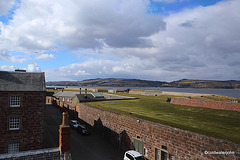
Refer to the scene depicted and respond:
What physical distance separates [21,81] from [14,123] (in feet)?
21.3

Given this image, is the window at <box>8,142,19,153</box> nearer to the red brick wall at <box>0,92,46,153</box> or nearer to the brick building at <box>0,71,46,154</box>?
the brick building at <box>0,71,46,154</box>

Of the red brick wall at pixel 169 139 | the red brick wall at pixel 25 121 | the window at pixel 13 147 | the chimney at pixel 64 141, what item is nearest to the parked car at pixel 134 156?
the red brick wall at pixel 169 139

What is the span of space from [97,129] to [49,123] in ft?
49.2

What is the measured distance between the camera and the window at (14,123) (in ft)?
73.0

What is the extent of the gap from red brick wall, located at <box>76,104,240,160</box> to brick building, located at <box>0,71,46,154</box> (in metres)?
11.8

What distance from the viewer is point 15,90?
22391mm

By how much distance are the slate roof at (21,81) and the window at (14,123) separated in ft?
14.6

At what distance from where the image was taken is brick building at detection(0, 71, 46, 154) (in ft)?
71.1

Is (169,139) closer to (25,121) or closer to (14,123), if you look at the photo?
(25,121)

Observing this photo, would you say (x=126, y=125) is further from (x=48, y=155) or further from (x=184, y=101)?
(x=184, y=101)

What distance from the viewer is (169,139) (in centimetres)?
1603

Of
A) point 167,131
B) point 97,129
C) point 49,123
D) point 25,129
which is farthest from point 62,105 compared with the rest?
point 167,131

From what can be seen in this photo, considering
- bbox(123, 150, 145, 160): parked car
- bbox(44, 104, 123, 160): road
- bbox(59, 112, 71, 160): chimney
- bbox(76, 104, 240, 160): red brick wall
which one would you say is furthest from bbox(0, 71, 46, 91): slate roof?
bbox(123, 150, 145, 160): parked car

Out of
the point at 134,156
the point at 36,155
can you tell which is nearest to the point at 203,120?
the point at 134,156
